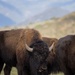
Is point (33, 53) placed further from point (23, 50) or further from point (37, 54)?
point (23, 50)

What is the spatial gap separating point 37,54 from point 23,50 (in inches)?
41.4

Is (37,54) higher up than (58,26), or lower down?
higher up

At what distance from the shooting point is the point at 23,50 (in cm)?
1184

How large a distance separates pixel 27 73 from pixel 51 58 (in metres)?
2.06

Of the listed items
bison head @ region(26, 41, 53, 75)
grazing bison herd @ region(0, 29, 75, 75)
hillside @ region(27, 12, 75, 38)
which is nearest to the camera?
bison head @ region(26, 41, 53, 75)

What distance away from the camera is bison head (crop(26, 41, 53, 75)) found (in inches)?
424

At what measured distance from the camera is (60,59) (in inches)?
442

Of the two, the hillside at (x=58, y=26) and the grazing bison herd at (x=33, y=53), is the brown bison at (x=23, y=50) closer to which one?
the grazing bison herd at (x=33, y=53)

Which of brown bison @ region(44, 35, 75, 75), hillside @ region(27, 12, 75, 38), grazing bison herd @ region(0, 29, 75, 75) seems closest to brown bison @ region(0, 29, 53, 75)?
grazing bison herd @ region(0, 29, 75, 75)

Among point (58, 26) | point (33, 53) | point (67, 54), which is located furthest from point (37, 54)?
point (58, 26)

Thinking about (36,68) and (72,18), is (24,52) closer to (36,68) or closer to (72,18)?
(36,68)

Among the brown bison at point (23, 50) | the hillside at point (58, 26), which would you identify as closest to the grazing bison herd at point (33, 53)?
the brown bison at point (23, 50)

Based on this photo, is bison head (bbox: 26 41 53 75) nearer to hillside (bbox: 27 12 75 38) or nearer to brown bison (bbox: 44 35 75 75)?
brown bison (bbox: 44 35 75 75)

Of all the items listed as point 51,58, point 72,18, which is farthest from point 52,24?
point 51,58
